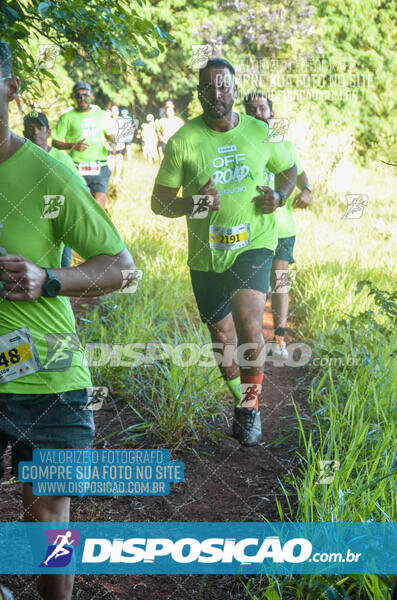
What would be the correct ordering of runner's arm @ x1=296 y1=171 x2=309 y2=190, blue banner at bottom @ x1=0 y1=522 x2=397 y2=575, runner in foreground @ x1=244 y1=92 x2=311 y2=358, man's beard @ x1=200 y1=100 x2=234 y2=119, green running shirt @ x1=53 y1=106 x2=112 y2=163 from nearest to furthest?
blue banner at bottom @ x1=0 y1=522 x2=397 y2=575
man's beard @ x1=200 y1=100 x2=234 y2=119
runner in foreground @ x1=244 y1=92 x2=311 y2=358
runner's arm @ x1=296 y1=171 x2=309 y2=190
green running shirt @ x1=53 y1=106 x2=112 y2=163

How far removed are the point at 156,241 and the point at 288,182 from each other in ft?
11.8

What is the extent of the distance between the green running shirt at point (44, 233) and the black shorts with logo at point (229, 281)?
1660mm

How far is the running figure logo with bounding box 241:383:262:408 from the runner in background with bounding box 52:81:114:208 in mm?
4529

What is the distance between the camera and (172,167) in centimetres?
360

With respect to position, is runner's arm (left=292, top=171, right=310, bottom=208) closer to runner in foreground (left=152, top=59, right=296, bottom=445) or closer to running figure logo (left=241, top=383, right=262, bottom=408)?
runner in foreground (left=152, top=59, right=296, bottom=445)

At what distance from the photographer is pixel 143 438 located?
11.9ft

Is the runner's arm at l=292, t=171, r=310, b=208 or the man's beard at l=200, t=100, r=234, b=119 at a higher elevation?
the man's beard at l=200, t=100, r=234, b=119

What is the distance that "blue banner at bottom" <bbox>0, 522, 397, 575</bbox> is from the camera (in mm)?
2027

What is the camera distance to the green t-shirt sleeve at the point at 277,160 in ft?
12.3

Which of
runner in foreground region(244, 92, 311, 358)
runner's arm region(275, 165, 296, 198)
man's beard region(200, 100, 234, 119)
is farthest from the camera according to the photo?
runner in foreground region(244, 92, 311, 358)

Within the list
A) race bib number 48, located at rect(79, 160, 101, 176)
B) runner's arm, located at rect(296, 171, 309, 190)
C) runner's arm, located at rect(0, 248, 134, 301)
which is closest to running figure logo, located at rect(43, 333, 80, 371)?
runner's arm, located at rect(0, 248, 134, 301)

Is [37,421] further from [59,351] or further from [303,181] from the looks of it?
[303,181]

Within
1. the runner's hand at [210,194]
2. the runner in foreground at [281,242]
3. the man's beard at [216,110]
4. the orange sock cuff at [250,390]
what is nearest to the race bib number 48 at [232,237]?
the runner's hand at [210,194]

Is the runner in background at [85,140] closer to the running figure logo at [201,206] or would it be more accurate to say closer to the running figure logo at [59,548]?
the running figure logo at [201,206]
